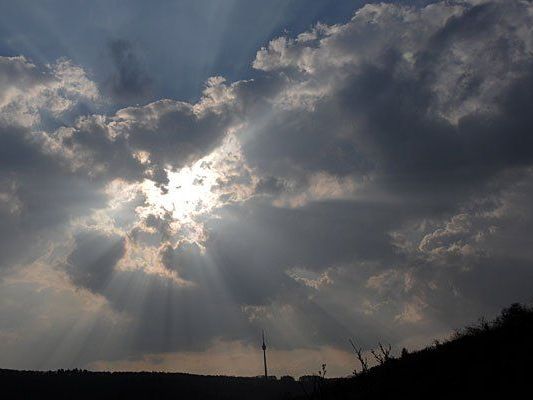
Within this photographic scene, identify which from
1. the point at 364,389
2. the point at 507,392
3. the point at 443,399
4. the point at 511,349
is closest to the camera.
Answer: the point at 507,392

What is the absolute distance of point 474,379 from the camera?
2409 cm

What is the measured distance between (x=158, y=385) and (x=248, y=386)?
3284 cm

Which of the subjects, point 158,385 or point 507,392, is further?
point 158,385

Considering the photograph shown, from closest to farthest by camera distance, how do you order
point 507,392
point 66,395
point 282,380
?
point 507,392 → point 66,395 → point 282,380

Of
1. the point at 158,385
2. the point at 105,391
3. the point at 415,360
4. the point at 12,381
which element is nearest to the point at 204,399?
the point at 158,385

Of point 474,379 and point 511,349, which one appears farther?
point 511,349

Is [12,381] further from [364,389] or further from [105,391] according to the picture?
[364,389]

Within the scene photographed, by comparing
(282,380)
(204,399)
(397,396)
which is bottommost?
(397,396)

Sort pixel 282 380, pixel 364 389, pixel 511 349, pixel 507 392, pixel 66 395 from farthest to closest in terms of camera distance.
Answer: pixel 282 380, pixel 66 395, pixel 364 389, pixel 511 349, pixel 507 392

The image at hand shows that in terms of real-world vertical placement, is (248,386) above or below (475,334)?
above

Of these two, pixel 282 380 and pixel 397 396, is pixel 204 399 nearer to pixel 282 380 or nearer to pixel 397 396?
pixel 282 380

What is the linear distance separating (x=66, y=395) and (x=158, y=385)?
29.2 m

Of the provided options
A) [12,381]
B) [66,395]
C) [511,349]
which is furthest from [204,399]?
[511,349]

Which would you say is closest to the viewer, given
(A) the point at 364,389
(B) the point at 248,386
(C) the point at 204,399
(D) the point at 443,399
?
(D) the point at 443,399
